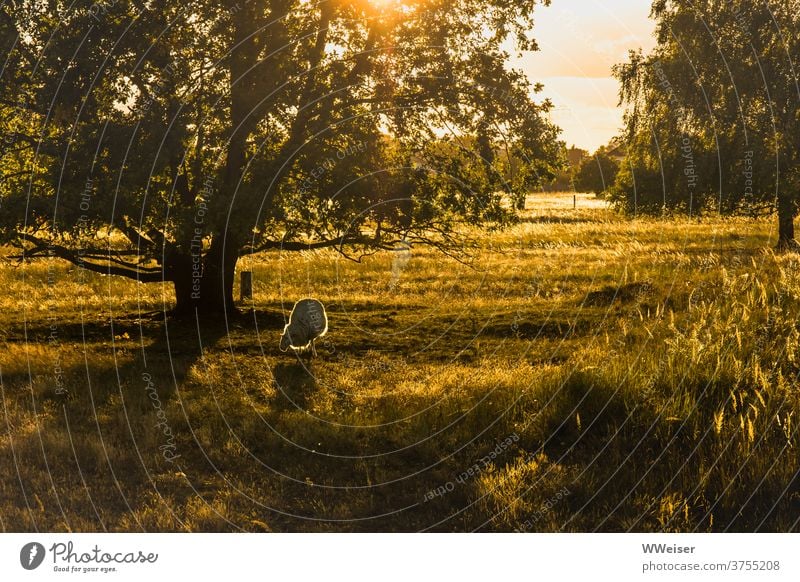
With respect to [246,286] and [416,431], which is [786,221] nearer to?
[246,286]

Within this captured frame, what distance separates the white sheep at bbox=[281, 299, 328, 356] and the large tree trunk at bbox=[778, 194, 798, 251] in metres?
23.0

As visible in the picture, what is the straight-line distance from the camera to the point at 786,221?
111ft

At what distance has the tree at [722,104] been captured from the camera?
2858 centimetres

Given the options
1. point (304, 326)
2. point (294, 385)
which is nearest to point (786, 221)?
point (304, 326)

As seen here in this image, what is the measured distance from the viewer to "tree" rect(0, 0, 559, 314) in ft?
44.4

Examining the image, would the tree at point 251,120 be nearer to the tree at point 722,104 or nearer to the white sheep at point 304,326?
the white sheep at point 304,326

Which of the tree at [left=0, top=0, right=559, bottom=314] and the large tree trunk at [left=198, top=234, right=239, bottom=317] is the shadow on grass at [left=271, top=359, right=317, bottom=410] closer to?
the tree at [left=0, top=0, right=559, bottom=314]

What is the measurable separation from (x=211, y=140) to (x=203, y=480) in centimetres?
911

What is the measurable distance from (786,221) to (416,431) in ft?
101

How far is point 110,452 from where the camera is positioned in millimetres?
8102

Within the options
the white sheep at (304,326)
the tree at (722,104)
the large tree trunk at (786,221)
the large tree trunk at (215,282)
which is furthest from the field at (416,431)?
the large tree trunk at (786,221)

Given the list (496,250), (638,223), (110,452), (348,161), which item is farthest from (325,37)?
(638,223)

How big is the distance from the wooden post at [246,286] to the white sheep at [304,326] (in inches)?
329

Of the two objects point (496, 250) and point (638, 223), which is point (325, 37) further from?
point (638, 223)
